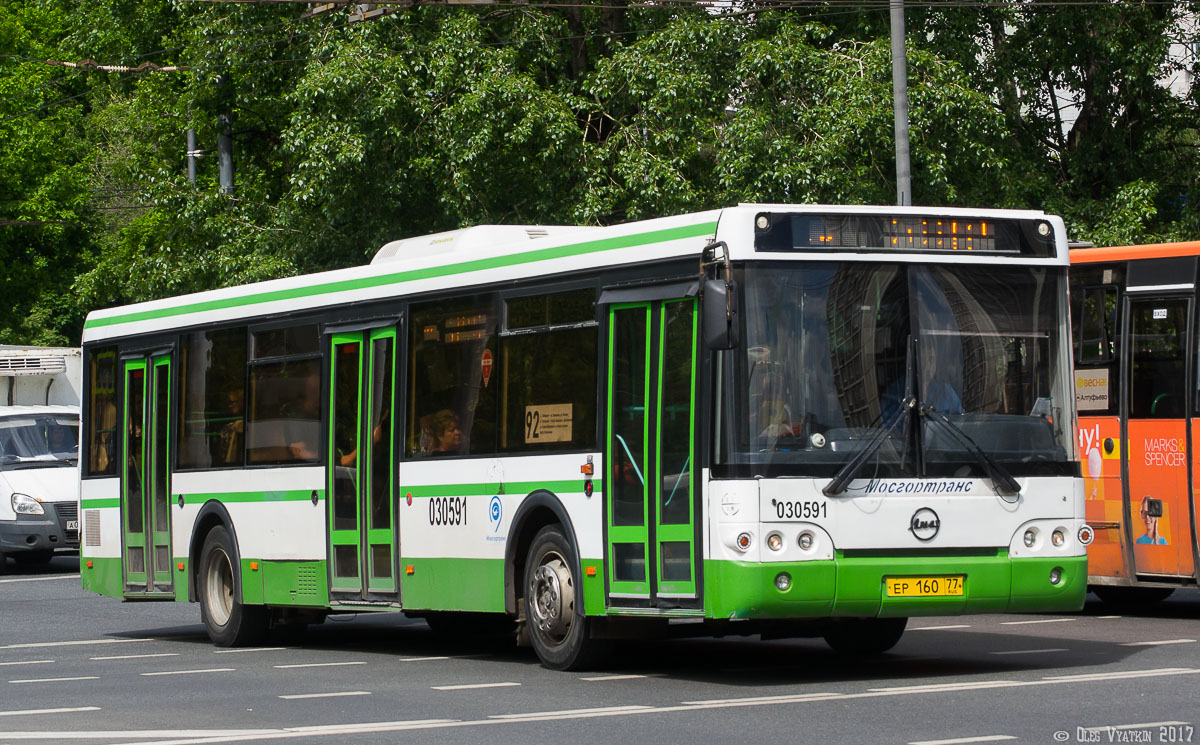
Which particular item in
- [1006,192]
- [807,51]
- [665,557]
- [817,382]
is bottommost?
[665,557]

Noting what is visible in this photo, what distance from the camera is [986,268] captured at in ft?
39.2

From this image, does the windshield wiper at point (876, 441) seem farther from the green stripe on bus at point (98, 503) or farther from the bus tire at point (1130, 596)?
the green stripe on bus at point (98, 503)

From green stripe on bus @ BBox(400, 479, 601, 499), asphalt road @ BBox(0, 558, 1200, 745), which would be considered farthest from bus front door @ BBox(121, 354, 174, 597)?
green stripe on bus @ BBox(400, 479, 601, 499)

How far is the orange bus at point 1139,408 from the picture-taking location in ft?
52.1

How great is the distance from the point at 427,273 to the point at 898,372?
4061 millimetres

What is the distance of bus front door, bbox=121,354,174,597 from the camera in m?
17.2

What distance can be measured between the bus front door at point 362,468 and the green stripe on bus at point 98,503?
370 centimetres

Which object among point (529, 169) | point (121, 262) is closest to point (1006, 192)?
point (529, 169)

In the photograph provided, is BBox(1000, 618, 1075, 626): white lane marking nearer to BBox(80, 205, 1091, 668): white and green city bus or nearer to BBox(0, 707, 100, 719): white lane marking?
BBox(80, 205, 1091, 668): white and green city bus

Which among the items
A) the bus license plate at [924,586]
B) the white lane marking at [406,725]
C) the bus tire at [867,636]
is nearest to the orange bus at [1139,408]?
the bus tire at [867,636]

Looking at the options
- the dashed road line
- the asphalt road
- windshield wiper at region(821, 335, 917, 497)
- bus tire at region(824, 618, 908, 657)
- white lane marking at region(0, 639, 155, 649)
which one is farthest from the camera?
white lane marking at region(0, 639, 155, 649)

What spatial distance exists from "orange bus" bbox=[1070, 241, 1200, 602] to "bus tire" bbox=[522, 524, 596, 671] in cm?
522

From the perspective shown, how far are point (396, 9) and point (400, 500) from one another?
Answer: 12305 mm

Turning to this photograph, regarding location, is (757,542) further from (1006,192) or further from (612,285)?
(1006,192)
